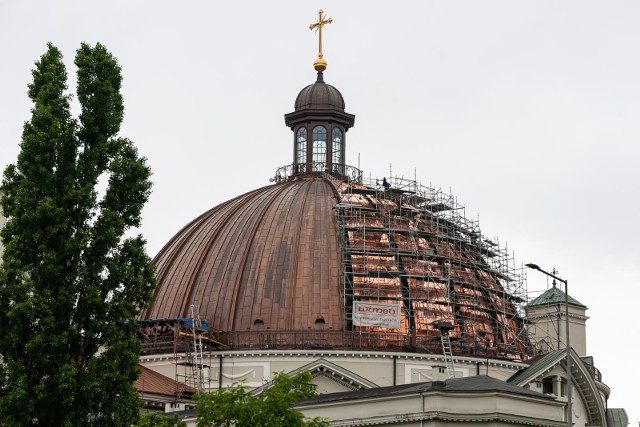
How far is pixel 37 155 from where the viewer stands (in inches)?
2147

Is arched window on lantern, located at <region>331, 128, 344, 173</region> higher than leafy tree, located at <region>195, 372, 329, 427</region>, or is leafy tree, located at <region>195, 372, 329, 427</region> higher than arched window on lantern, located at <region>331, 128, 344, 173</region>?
arched window on lantern, located at <region>331, 128, 344, 173</region>

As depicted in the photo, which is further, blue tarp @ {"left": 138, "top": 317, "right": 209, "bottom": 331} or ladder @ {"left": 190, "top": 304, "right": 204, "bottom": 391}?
blue tarp @ {"left": 138, "top": 317, "right": 209, "bottom": 331}

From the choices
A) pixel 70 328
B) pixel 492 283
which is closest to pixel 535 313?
pixel 492 283

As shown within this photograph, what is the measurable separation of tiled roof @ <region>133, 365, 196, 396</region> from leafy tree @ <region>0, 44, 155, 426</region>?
24.9m

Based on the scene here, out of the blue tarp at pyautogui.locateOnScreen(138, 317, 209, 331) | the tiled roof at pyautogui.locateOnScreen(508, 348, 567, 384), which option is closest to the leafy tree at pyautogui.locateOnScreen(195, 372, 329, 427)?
the blue tarp at pyautogui.locateOnScreen(138, 317, 209, 331)

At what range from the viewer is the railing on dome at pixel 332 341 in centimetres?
8331

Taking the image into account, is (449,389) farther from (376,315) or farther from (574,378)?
(574,378)

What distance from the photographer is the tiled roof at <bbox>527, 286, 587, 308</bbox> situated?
102562 mm

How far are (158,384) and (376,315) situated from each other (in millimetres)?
12188

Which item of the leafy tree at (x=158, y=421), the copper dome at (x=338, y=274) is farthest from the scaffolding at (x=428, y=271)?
the leafy tree at (x=158, y=421)

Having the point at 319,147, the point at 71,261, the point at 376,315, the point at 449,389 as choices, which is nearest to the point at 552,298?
the point at 319,147

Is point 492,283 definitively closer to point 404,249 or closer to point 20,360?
point 404,249

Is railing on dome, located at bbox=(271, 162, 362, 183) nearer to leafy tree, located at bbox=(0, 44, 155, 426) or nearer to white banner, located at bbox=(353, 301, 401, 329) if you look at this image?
white banner, located at bbox=(353, 301, 401, 329)

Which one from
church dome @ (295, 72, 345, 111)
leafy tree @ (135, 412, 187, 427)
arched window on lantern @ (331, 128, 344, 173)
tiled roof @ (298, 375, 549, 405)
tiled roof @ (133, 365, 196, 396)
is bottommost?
leafy tree @ (135, 412, 187, 427)
